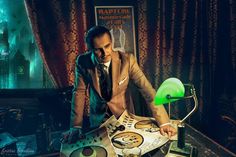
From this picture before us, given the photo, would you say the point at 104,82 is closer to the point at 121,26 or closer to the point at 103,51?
the point at 103,51

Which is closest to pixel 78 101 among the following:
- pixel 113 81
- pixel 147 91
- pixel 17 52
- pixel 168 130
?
pixel 113 81

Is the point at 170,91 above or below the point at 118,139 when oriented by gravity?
above

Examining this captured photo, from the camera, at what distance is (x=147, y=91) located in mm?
2805

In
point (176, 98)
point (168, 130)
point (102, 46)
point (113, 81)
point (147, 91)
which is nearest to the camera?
point (176, 98)

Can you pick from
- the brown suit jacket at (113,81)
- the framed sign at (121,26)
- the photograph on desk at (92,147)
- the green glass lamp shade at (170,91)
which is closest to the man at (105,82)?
the brown suit jacket at (113,81)

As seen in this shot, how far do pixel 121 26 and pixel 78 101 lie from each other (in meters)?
1.99

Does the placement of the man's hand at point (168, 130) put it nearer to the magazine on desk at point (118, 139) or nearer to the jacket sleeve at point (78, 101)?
the magazine on desk at point (118, 139)

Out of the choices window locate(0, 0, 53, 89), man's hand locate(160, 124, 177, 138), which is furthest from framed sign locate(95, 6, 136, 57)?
man's hand locate(160, 124, 177, 138)

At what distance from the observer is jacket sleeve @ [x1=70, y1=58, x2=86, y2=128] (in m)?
2.80

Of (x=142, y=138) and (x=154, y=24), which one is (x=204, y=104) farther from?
(x=142, y=138)

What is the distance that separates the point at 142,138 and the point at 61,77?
237 centimetres

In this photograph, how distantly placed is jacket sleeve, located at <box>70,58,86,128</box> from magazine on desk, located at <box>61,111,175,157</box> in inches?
20.6

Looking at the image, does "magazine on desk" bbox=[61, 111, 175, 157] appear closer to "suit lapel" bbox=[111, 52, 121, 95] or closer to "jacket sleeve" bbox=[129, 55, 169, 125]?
"jacket sleeve" bbox=[129, 55, 169, 125]

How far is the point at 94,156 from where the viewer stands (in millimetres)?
1949
